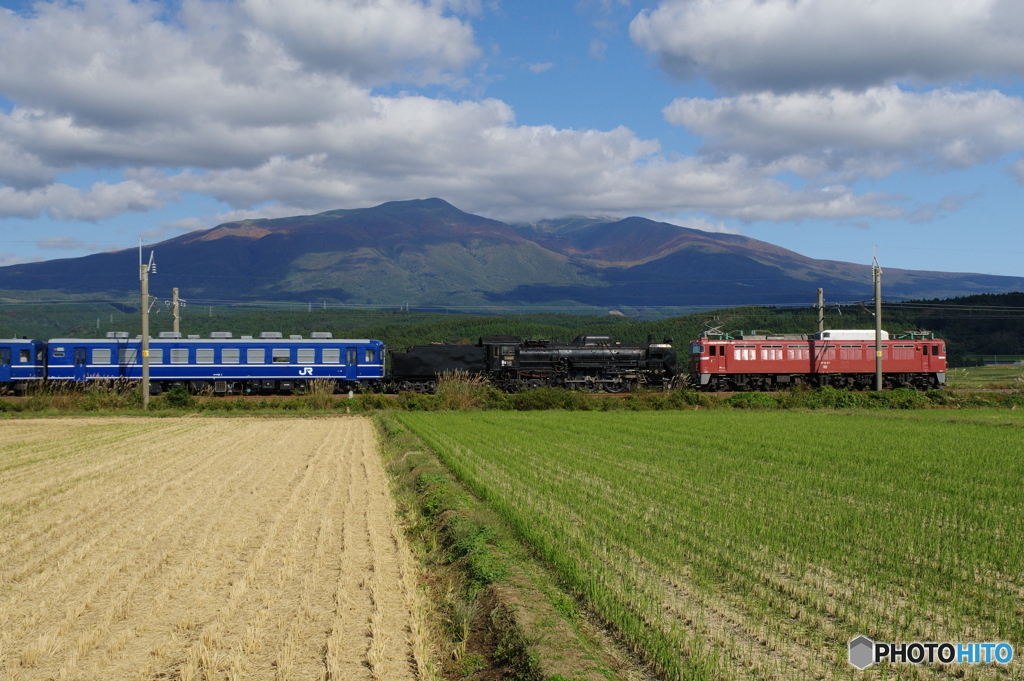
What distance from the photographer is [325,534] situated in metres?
13.1

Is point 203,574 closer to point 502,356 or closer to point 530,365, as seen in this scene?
point 530,365

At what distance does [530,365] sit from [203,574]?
143 ft

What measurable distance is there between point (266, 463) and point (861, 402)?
1406 inches

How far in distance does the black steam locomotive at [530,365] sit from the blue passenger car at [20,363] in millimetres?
22322

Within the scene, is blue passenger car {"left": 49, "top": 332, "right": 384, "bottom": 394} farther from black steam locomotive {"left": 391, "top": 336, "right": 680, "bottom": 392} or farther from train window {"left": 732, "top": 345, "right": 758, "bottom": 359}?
train window {"left": 732, "top": 345, "right": 758, "bottom": 359}

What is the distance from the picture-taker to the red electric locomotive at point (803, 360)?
2217 inches

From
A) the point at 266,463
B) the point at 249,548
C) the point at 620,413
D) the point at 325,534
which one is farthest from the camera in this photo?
the point at 620,413

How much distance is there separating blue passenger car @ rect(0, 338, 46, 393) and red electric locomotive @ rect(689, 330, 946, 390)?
44.1 metres

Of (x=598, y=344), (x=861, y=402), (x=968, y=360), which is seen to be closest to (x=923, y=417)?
(x=861, y=402)

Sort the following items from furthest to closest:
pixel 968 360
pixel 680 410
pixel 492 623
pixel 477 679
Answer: pixel 968 360
pixel 680 410
pixel 492 623
pixel 477 679

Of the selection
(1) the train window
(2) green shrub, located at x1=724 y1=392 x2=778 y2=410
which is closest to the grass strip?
(2) green shrub, located at x1=724 y1=392 x2=778 y2=410

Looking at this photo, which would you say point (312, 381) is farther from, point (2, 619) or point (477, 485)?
point (2, 619)

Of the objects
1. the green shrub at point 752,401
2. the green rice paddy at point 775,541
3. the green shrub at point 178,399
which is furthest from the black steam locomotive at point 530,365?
the green rice paddy at point 775,541

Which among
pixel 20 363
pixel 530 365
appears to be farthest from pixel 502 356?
pixel 20 363
